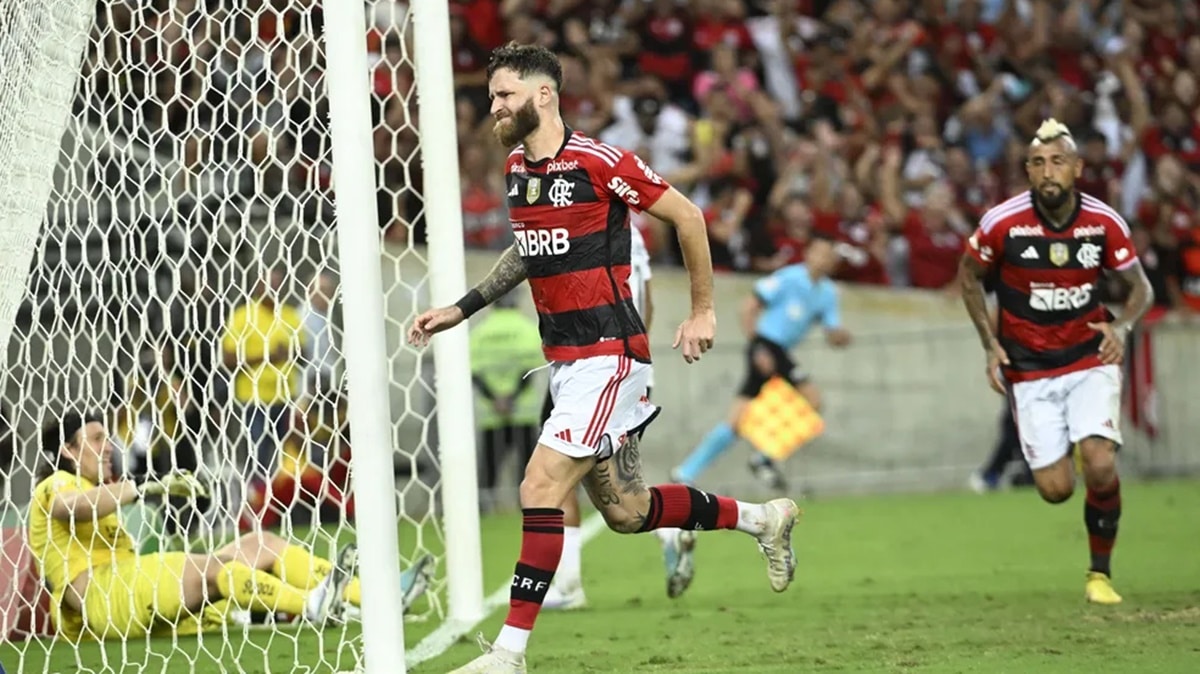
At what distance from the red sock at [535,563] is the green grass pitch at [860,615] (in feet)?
2.53

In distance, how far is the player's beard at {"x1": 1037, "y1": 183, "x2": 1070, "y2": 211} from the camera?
343 inches

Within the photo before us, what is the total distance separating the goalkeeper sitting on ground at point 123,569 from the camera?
7.91 m

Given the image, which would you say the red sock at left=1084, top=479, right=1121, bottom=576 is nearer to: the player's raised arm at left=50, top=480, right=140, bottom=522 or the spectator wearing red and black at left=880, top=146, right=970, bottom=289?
the player's raised arm at left=50, top=480, right=140, bottom=522

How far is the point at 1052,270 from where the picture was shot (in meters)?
8.84

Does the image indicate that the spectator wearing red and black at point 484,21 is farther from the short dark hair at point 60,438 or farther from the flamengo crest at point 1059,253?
the short dark hair at point 60,438

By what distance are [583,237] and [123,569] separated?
318 cm

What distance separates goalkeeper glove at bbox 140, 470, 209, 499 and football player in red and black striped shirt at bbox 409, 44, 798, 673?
133 centimetres

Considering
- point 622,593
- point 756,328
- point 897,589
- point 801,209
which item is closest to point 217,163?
point 622,593

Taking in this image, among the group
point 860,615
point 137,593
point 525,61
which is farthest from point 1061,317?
point 137,593

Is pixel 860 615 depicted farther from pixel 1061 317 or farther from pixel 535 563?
pixel 535 563

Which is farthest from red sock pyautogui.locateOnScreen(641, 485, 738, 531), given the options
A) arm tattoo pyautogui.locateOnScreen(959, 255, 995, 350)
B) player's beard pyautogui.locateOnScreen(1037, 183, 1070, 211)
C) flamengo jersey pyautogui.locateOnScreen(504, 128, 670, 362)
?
player's beard pyautogui.locateOnScreen(1037, 183, 1070, 211)

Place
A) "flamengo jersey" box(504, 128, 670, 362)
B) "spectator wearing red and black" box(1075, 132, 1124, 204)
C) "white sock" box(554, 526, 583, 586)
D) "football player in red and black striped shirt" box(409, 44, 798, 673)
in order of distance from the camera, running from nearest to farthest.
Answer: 1. "football player in red and black striped shirt" box(409, 44, 798, 673)
2. "flamengo jersey" box(504, 128, 670, 362)
3. "white sock" box(554, 526, 583, 586)
4. "spectator wearing red and black" box(1075, 132, 1124, 204)

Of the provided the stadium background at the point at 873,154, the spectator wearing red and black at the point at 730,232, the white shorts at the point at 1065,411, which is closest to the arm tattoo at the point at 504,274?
the white shorts at the point at 1065,411

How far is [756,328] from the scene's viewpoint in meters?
15.5
